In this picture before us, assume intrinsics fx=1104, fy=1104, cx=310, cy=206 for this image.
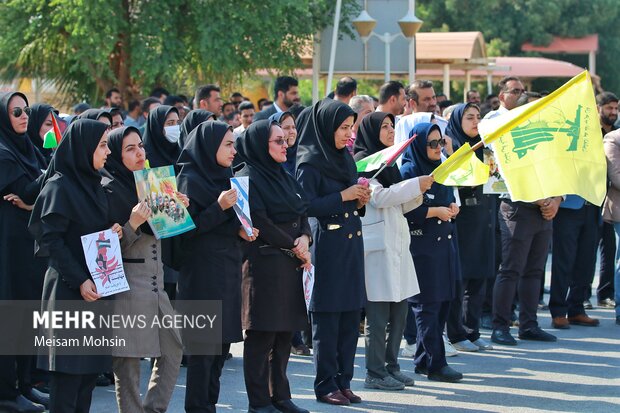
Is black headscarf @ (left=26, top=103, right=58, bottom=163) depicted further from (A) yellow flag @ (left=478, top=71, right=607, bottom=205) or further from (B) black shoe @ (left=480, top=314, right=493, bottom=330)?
(B) black shoe @ (left=480, top=314, right=493, bottom=330)

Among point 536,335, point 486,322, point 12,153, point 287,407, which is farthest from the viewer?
point 486,322

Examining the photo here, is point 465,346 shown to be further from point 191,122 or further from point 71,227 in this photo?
point 71,227

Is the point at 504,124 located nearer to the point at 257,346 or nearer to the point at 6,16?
the point at 257,346

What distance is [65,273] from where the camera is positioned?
615 centimetres

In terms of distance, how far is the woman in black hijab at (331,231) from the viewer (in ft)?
25.4

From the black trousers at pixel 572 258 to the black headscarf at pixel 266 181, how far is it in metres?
4.97

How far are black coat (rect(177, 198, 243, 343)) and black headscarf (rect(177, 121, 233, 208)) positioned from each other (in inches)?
3.6

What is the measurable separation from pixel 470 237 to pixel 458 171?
2.02 m

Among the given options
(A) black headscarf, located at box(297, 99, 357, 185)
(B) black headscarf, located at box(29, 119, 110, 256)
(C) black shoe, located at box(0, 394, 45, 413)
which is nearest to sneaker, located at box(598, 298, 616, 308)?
(A) black headscarf, located at box(297, 99, 357, 185)

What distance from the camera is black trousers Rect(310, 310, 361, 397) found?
7.85 meters

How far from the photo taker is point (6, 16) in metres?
17.9

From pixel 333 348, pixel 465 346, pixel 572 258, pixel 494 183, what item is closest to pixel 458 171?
pixel 333 348

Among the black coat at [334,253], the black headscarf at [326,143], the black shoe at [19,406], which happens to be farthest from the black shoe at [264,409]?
the black headscarf at [326,143]

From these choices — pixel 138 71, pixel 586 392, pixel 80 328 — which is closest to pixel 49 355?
pixel 80 328
